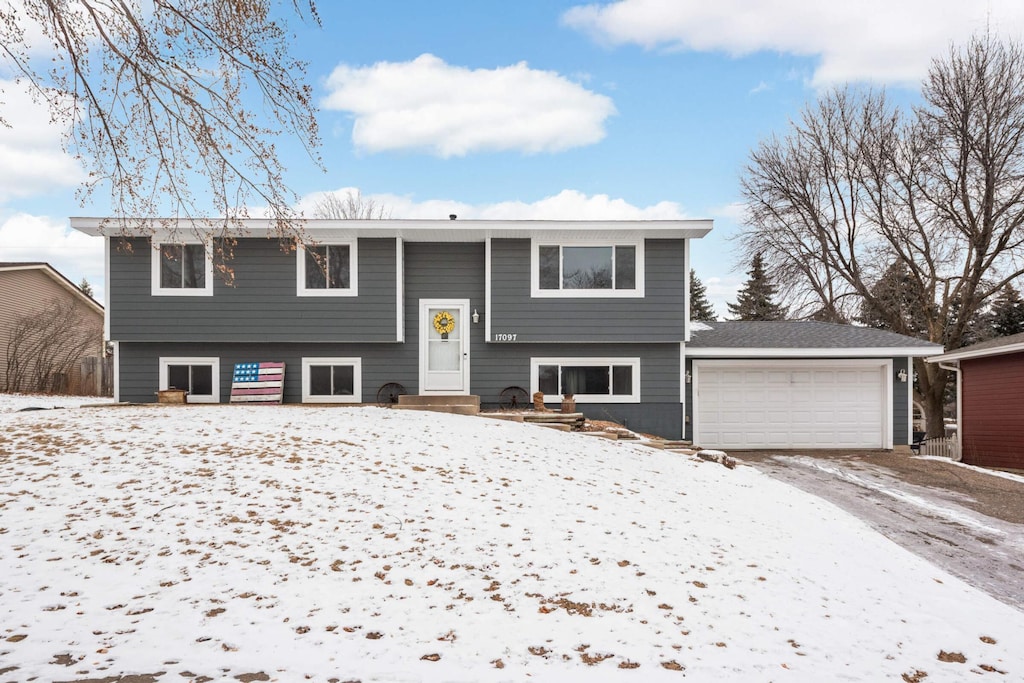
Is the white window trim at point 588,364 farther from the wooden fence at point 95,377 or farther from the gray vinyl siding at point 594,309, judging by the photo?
the wooden fence at point 95,377

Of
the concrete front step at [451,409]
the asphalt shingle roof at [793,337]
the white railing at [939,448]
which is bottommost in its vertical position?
the white railing at [939,448]

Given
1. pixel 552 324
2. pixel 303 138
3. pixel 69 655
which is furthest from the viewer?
pixel 552 324

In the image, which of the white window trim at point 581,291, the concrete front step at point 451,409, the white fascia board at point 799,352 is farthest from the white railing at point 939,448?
the concrete front step at point 451,409

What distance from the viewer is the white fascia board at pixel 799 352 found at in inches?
586

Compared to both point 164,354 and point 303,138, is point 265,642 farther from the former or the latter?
point 164,354

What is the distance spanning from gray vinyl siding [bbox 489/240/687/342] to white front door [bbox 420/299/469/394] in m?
0.85

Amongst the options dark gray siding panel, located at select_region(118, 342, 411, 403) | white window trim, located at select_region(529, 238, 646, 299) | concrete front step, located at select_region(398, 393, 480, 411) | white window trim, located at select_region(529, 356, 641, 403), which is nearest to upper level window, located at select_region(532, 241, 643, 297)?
white window trim, located at select_region(529, 238, 646, 299)

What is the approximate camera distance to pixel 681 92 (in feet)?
55.0

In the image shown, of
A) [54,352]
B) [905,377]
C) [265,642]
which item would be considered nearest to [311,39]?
[265,642]

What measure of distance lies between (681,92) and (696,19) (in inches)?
71.5

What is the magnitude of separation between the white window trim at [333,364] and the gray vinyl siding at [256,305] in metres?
0.62

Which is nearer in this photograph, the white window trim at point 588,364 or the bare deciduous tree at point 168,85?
the bare deciduous tree at point 168,85

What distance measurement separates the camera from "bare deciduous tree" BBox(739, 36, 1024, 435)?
20312 millimetres

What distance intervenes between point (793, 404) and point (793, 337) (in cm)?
171
